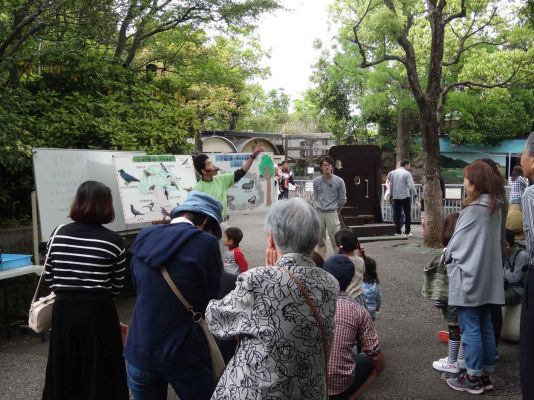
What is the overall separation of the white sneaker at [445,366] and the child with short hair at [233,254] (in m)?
2.04

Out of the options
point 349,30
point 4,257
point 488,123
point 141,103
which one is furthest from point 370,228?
point 488,123

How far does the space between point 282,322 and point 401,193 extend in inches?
446

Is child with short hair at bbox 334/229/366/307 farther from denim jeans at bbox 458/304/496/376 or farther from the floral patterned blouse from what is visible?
the floral patterned blouse

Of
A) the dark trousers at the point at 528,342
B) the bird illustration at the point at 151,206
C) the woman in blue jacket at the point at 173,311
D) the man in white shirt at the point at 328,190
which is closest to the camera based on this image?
the woman in blue jacket at the point at 173,311

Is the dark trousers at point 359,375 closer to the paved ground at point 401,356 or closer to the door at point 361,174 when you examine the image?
the paved ground at point 401,356

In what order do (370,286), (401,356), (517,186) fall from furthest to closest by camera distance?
(517,186)
(401,356)
(370,286)

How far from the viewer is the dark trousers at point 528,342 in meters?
2.75

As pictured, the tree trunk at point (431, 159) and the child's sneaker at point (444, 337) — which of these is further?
the tree trunk at point (431, 159)

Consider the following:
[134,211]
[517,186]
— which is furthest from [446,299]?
[517,186]

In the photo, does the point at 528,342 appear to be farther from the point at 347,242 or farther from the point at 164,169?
the point at 164,169

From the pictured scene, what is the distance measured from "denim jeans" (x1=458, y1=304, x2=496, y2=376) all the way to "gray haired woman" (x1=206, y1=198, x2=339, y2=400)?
2266mm

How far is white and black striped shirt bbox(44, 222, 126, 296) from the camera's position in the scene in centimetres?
315

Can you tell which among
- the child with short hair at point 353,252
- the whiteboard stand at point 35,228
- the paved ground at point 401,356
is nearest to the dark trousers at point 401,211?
the paved ground at point 401,356

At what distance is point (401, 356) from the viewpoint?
514cm
